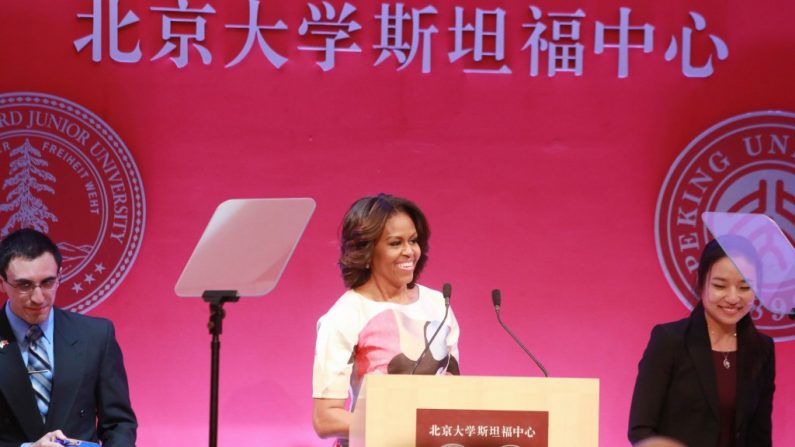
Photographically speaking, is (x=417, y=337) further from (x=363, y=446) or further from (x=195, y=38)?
(x=195, y=38)

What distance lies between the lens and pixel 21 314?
325 centimetres

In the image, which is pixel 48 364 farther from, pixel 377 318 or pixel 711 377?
pixel 711 377

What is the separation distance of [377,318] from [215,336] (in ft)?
2.35

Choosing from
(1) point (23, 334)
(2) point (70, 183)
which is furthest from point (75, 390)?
(2) point (70, 183)

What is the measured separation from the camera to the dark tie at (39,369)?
3248 mm

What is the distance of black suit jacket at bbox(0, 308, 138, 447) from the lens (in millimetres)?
3184

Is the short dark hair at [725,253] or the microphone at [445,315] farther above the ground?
the short dark hair at [725,253]

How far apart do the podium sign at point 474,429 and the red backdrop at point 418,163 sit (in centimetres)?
208

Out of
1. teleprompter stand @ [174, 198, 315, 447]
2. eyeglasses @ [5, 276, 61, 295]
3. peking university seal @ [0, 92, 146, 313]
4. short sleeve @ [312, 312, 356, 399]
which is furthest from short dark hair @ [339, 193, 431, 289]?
peking university seal @ [0, 92, 146, 313]

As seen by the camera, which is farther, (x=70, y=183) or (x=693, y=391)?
(x=70, y=183)

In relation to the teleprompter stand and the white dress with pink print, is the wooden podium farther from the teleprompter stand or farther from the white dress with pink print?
the white dress with pink print

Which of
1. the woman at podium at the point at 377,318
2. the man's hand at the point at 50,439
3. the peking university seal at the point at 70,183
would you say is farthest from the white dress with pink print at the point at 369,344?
the peking university seal at the point at 70,183

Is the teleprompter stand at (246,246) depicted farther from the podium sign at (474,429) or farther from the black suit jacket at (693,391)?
the black suit jacket at (693,391)

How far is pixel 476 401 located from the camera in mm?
2080
